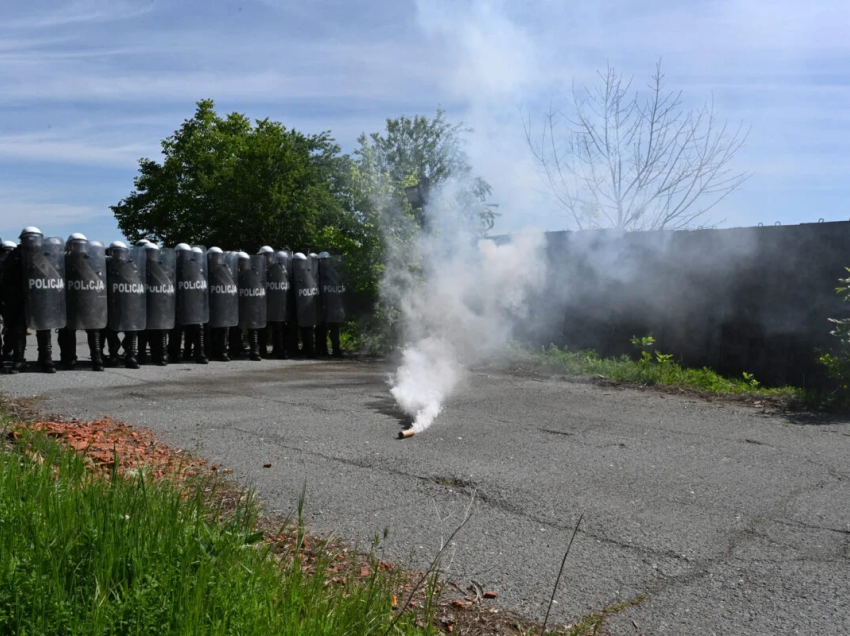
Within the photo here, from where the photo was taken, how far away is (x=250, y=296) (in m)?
14.7

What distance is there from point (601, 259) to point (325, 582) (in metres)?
11.7

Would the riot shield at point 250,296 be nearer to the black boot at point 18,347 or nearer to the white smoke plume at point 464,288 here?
the white smoke plume at point 464,288

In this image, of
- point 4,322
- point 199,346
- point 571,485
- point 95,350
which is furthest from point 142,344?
point 571,485

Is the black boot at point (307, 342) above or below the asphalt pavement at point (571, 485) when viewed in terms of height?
above

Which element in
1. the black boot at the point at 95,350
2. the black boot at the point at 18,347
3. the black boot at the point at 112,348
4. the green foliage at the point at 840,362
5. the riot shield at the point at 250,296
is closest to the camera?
the green foliage at the point at 840,362

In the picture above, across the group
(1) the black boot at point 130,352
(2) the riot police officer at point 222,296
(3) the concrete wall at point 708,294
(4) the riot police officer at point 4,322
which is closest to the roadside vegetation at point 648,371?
(3) the concrete wall at point 708,294

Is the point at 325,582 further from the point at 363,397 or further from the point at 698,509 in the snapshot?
the point at 363,397

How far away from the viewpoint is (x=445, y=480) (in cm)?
580

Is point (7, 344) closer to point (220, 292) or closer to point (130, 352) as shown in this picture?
point (130, 352)

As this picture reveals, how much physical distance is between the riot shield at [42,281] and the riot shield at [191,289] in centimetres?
220

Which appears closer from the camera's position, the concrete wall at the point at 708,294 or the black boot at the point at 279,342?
the concrete wall at the point at 708,294

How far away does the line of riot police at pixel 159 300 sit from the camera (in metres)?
11.7

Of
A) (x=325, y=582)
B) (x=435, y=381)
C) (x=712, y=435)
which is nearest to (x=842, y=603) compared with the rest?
(x=325, y=582)

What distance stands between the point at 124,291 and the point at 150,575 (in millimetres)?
10166
